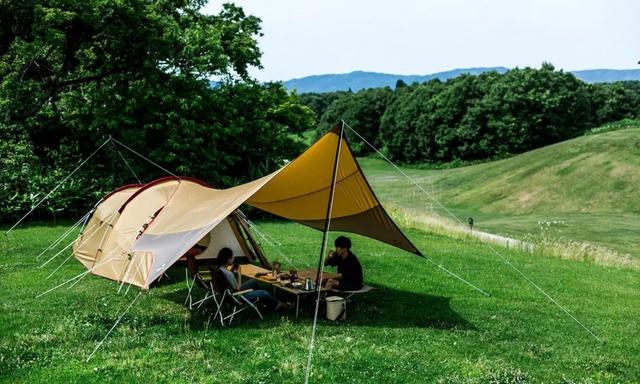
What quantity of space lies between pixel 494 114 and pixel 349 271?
6802 centimetres

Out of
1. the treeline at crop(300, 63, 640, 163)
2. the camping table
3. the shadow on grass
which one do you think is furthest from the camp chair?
the treeline at crop(300, 63, 640, 163)

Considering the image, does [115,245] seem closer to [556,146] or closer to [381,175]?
[556,146]

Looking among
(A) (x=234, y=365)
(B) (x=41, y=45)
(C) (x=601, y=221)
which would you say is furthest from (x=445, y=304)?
(C) (x=601, y=221)

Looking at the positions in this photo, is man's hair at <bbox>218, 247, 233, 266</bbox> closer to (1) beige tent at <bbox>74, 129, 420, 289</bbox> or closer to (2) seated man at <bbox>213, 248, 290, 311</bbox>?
(2) seated man at <bbox>213, 248, 290, 311</bbox>

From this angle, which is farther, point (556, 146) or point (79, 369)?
point (556, 146)

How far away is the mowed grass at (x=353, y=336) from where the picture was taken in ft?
25.2

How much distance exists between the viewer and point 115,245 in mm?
13305

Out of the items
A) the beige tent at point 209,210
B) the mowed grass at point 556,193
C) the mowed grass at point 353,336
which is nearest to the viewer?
the mowed grass at point 353,336

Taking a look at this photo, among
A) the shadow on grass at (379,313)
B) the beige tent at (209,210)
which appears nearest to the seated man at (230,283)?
the shadow on grass at (379,313)

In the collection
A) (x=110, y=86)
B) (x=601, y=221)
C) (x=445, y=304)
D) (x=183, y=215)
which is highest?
(x=110, y=86)

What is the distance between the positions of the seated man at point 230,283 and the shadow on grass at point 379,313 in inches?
6.6

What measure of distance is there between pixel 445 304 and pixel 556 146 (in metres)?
50.9

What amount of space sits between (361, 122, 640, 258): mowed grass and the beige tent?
72.2 ft

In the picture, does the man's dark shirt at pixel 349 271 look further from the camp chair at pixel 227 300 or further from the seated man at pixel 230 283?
the camp chair at pixel 227 300
